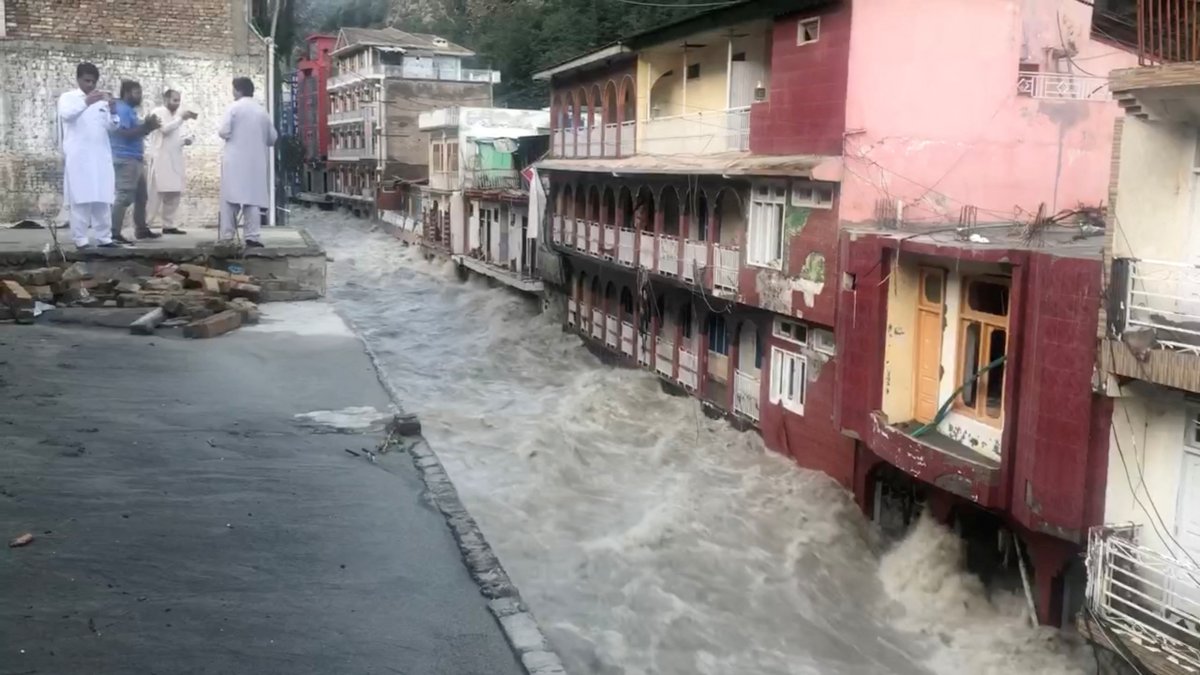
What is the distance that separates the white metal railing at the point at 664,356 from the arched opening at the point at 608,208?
13.0 feet

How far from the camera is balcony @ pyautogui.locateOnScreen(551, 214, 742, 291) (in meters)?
17.2

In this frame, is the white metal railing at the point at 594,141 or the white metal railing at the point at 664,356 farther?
the white metal railing at the point at 594,141

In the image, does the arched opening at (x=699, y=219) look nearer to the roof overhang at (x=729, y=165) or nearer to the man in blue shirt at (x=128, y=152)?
the roof overhang at (x=729, y=165)

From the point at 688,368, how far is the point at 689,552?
7999mm

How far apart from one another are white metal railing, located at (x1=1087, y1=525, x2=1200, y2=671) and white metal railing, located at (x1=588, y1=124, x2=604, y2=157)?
1716 cm

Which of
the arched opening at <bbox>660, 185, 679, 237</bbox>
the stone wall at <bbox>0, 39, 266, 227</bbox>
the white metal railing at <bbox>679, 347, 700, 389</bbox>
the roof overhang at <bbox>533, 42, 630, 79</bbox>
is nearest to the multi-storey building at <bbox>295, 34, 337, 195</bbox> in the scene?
the roof overhang at <bbox>533, 42, 630, 79</bbox>

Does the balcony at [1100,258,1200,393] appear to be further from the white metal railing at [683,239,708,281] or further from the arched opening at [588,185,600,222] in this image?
the arched opening at [588,185,600,222]

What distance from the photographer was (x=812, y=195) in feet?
48.2

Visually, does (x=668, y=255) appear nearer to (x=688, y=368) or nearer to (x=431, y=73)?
(x=688, y=368)

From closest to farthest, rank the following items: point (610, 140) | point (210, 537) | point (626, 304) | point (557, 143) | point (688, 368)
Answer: point (210, 537) < point (688, 368) < point (626, 304) < point (610, 140) < point (557, 143)

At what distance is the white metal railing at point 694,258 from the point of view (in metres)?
17.9

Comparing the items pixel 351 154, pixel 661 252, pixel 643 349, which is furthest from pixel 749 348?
pixel 351 154

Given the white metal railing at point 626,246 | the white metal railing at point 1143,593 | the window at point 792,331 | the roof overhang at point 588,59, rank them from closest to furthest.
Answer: the white metal railing at point 1143,593 < the window at point 792,331 < the white metal railing at point 626,246 < the roof overhang at point 588,59

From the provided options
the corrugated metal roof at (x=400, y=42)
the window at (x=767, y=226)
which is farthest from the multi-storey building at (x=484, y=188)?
the window at (x=767, y=226)
